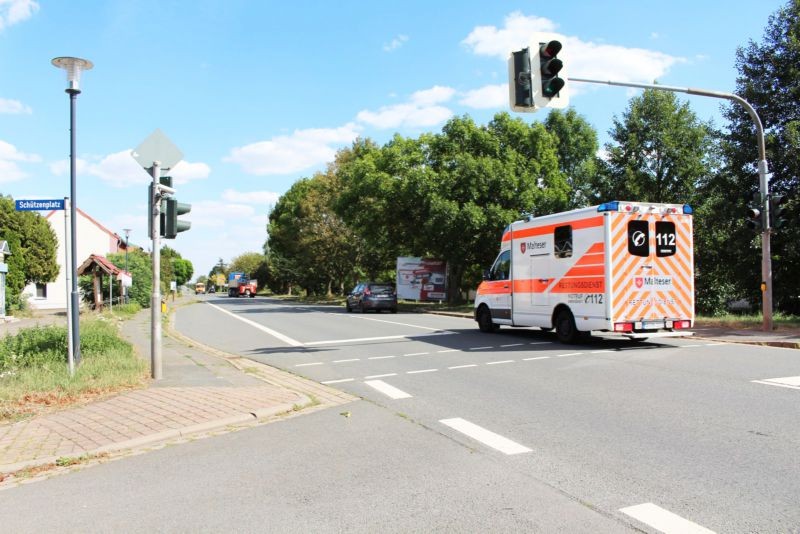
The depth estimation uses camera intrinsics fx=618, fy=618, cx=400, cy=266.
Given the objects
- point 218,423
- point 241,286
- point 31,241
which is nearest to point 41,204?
point 218,423

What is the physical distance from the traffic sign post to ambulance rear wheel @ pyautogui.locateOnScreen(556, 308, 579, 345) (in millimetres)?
8515

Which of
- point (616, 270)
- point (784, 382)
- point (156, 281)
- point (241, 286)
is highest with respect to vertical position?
point (616, 270)

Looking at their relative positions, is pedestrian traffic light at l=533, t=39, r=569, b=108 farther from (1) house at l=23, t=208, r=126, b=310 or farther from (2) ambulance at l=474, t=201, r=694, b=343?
(1) house at l=23, t=208, r=126, b=310

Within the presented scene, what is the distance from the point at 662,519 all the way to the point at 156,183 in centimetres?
851

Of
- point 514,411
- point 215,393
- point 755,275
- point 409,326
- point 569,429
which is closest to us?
point 569,429

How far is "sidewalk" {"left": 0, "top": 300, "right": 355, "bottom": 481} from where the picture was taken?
5.90 meters

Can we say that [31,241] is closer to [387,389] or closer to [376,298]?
[376,298]

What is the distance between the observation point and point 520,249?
1534cm

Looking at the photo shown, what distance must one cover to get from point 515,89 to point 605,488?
25.8 ft

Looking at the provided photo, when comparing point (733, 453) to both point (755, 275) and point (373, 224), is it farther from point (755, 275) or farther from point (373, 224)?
point (373, 224)

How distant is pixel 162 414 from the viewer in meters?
7.11

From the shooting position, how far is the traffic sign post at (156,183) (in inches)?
379

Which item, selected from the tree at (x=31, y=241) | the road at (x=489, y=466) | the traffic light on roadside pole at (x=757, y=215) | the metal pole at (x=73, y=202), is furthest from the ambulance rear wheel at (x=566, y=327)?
the tree at (x=31, y=241)

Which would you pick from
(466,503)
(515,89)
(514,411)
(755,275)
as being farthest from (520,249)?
(755,275)
